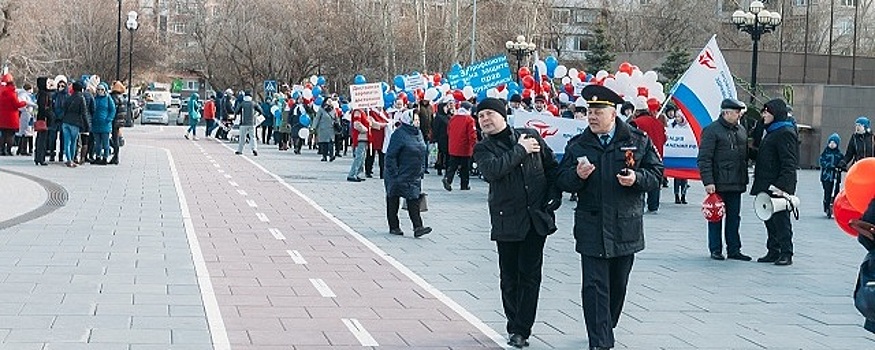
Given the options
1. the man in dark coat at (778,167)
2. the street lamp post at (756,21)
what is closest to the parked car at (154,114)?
the street lamp post at (756,21)

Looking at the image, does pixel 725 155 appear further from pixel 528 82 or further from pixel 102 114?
pixel 102 114

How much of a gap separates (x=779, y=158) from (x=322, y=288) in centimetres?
515

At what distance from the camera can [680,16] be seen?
68.8 m

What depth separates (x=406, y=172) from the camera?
49.5 feet

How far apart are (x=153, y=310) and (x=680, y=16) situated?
61816 millimetres

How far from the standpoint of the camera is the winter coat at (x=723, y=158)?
1355 cm

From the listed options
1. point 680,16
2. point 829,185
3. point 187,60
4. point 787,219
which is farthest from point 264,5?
point 787,219

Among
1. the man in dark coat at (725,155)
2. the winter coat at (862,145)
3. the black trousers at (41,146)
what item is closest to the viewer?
the man in dark coat at (725,155)

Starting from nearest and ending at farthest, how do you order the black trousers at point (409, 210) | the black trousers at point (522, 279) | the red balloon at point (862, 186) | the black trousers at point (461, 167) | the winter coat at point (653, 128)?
1. the red balloon at point (862, 186)
2. the black trousers at point (522, 279)
3. the black trousers at point (409, 210)
4. the winter coat at point (653, 128)
5. the black trousers at point (461, 167)

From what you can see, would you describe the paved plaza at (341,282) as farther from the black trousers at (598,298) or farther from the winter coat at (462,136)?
the winter coat at (462,136)

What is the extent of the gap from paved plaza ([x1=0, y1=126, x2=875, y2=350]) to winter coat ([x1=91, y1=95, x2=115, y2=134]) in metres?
A: 5.61

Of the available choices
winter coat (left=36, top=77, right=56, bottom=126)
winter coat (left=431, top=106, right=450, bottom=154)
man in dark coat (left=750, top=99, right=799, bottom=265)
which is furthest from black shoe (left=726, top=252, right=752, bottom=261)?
winter coat (left=36, top=77, right=56, bottom=126)

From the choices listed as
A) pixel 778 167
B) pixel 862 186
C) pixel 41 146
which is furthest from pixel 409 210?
pixel 41 146

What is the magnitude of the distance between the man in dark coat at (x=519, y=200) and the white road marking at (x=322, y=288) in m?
2.27
